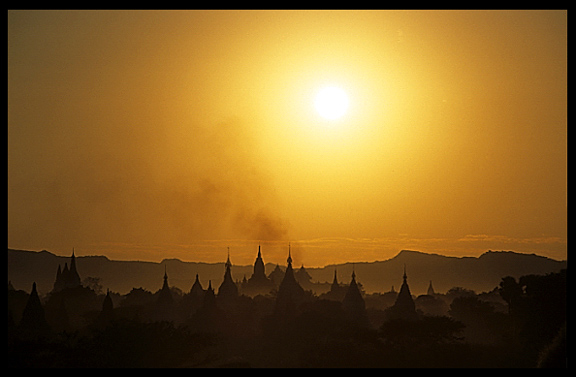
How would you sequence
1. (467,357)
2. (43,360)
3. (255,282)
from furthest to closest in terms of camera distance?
(255,282)
(467,357)
(43,360)

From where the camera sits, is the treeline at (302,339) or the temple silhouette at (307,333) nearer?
the treeline at (302,339)

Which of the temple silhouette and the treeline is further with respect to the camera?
the temple silhouette

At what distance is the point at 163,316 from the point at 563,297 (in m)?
33.1

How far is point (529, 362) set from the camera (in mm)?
45781

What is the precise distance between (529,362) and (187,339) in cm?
1880

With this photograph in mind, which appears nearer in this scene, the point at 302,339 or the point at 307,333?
the point at 302,339

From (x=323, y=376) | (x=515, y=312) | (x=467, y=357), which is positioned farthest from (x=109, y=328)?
(x=515, y=312)

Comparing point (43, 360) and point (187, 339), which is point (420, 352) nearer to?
point (187, 339)

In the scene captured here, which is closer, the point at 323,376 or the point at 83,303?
the point at 323,376
